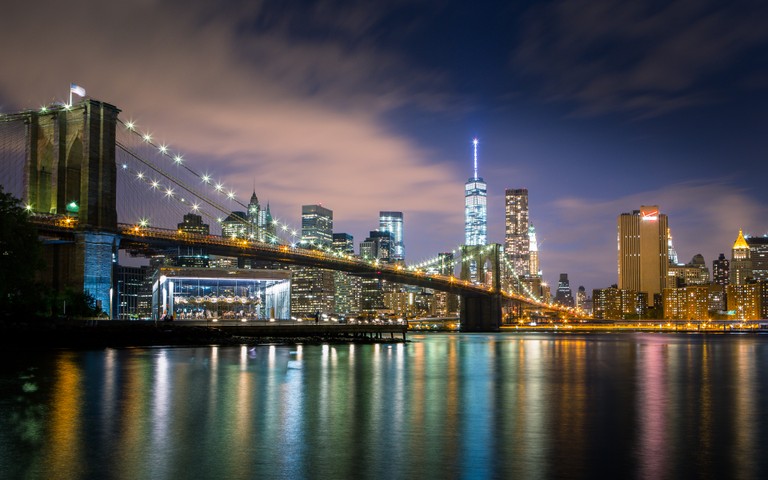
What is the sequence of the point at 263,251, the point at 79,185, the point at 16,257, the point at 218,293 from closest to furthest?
1. the point at 16,257
2. the point at 79,185
3. the point at 218,293
4. the point at 263,251

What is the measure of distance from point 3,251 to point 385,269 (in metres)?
66.1

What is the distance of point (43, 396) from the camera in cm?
2244

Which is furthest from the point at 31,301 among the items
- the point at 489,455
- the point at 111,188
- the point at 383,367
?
the point at 489,455

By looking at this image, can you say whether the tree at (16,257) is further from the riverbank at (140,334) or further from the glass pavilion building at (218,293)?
the glass pavilion building at (218,293)

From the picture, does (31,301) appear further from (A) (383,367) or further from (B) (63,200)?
(A) (383,367)

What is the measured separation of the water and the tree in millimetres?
16072

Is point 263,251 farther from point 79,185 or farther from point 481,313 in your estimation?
point 481,313

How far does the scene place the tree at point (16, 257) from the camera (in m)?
47.3

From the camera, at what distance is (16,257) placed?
1914 inches

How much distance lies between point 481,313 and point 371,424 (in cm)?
11864

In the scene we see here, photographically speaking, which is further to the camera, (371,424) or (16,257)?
(16,257)

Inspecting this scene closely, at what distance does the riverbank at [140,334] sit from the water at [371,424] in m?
16.5

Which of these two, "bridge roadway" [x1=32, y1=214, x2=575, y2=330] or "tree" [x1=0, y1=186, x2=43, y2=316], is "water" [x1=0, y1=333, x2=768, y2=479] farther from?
"bridge roadway" [x1=32, y1=214, x2=575, y2=330]

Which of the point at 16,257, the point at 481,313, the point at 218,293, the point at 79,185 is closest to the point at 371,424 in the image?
the point at 16,257
